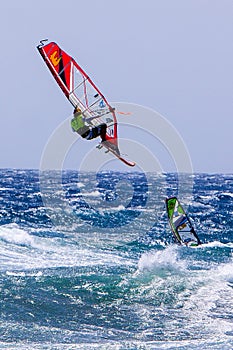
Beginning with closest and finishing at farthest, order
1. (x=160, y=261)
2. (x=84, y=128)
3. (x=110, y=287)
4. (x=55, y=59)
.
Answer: (x=84, y=128) → (x=55, y=59) → (x=110, y=287) → (x=160, y=261)

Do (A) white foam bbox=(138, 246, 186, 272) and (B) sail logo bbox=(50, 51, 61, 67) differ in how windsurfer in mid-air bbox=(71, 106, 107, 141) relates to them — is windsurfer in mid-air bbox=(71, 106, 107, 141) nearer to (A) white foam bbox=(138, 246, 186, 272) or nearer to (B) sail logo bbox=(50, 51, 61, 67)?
(B) sail logo bbox=(50, 51, 61, 67)

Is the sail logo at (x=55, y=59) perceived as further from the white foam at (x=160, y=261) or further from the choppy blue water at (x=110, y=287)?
the white foam at (x=160, y=261)

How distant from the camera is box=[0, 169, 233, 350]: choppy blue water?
22.4 meters

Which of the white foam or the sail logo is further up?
the sail logo

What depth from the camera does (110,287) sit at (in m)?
29.6

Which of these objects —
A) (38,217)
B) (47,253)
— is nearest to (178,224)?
(47,253)

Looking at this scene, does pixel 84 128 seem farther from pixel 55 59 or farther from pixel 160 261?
pixel 160 261

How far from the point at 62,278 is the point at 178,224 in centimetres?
997

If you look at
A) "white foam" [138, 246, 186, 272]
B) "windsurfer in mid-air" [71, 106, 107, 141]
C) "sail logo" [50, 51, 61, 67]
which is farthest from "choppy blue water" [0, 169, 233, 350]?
"sail logo" [50, 51, 61, 67]

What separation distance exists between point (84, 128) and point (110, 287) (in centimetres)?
1450

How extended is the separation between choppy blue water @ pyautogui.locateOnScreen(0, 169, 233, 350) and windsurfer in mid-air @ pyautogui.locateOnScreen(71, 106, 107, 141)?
8.03 metres

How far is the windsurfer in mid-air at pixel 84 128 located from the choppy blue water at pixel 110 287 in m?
8.03

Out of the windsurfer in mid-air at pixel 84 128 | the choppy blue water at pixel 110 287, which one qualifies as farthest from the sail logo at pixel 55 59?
the choppy blue water at pixel 110 287

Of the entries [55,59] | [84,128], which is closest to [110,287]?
[84,128]
